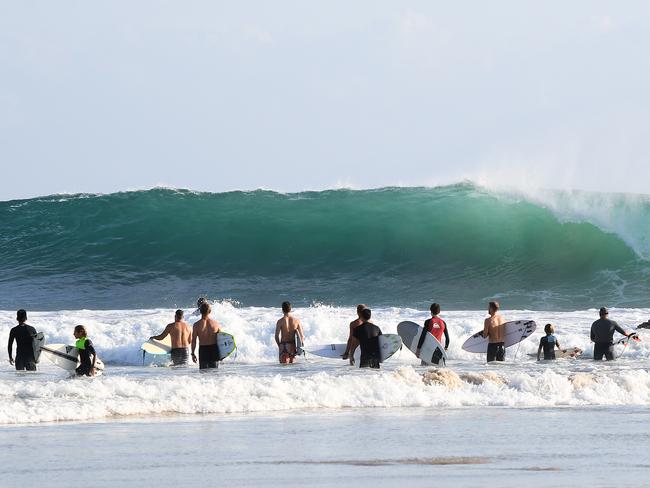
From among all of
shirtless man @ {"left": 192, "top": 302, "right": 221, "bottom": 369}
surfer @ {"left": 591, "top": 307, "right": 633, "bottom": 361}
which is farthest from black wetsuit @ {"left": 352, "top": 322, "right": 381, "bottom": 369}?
surfer @ {"left": 591, "top": 307, "right": 633, "bottom": 361}

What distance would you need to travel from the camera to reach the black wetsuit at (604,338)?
44.5ft

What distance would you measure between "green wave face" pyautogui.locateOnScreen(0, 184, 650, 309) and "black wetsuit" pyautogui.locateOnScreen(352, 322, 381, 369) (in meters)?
9.71

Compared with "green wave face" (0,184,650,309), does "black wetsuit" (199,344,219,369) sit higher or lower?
lower

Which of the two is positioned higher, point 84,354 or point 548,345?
point 84,354

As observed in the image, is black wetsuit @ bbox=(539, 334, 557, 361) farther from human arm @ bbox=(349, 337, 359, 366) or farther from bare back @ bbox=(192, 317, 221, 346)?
bare back @ bbox=(192, 317, 221, 346)

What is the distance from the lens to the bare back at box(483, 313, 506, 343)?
13.4 meters

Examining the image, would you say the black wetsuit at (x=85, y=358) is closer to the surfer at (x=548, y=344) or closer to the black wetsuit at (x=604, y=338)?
the surfer at (x=548, y=344)

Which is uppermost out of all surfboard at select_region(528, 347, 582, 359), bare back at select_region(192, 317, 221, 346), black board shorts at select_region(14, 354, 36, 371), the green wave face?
the green wave face

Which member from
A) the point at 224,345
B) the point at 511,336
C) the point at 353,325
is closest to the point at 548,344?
the point at 511,336

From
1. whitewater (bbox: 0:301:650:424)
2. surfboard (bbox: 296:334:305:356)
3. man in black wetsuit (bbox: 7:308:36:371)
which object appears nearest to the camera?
whitewater (bbox: 0:301:650:424)

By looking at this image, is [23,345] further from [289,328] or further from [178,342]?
[289,328]

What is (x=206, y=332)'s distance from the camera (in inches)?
496

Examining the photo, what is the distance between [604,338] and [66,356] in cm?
671

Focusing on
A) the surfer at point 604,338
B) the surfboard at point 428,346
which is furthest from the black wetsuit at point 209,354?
the surfer at point 604,338
